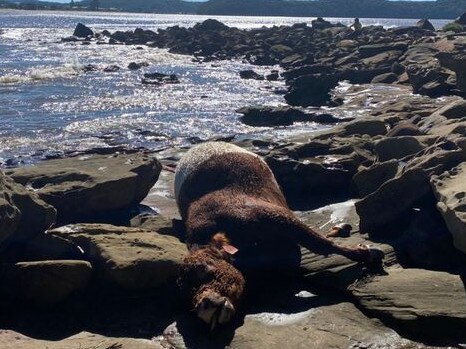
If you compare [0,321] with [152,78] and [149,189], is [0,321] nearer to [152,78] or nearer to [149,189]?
[149,189]

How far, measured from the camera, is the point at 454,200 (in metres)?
7.38

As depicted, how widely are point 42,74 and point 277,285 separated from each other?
26.0m

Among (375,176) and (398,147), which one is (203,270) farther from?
(398,147)

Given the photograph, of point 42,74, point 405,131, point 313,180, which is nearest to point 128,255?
point 313,180

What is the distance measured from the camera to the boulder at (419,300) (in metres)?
6.25

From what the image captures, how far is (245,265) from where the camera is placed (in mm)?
7621

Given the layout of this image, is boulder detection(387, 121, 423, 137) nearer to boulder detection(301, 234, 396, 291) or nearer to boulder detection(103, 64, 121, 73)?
boulder detection(301, 234, 396, 291)

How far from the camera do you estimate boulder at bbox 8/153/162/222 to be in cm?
948

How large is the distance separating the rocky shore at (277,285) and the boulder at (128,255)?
0.05ft

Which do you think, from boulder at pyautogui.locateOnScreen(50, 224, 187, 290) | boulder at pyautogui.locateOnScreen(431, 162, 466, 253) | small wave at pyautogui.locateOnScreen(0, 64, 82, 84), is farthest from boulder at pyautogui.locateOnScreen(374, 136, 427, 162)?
small wave at pyautogui.locateOnScreen(0, 64, 82, 84)

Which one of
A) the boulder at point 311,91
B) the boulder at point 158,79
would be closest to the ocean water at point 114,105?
the boulder at point 158,79

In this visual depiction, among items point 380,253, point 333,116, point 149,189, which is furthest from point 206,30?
point 380,253

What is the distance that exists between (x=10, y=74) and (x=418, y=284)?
27.4 m

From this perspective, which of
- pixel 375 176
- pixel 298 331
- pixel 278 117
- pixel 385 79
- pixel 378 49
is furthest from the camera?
pixel 378 49
